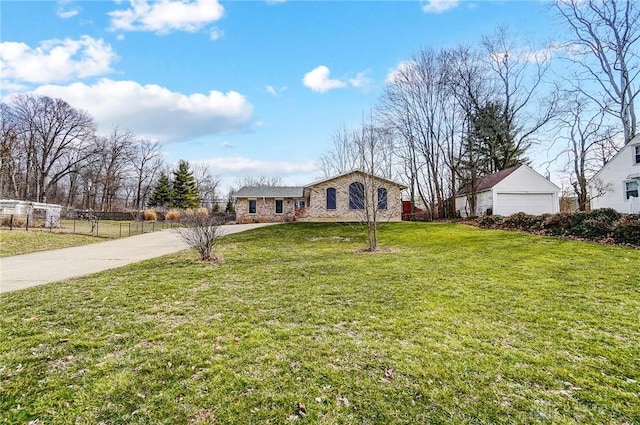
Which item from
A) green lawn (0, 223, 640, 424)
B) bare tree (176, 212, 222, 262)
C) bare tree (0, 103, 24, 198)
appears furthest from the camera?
bare tree (0, 103, 24, 198)

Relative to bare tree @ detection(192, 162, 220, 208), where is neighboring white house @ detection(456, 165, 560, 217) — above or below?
below

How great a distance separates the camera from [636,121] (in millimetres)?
18891

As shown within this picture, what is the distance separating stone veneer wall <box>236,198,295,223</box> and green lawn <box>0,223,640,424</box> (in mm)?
20174

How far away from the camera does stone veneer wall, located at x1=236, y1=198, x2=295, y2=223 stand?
26766mm

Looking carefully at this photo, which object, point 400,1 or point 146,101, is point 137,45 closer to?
point 146,101

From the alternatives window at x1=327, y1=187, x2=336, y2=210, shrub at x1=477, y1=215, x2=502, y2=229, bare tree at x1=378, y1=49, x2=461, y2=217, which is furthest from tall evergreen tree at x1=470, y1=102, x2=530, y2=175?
window at x1=327, y1=187, x2=336, y2=210

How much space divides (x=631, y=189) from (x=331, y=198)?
676 inches

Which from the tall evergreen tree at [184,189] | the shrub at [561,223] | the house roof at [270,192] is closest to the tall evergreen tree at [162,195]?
the tall evergreen tree at [184,189]

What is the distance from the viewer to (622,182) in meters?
17.3

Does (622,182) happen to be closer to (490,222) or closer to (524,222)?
(490,222)

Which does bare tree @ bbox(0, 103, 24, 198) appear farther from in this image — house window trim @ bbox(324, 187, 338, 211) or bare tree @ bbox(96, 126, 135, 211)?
house window trim @ bbox(324, 187, 338, 211)

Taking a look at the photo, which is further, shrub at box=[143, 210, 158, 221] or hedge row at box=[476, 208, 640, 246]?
shrub at box=[143, 210, 158, 221]

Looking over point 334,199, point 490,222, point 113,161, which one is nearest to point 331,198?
point 334,199

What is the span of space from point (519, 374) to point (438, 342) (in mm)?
798
